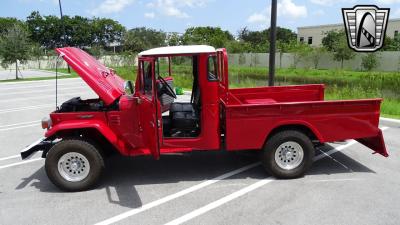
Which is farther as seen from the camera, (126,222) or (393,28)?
(393,28)

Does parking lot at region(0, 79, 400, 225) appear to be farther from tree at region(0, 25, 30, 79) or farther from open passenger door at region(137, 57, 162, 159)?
tree at region(0, 25, 30, 79)

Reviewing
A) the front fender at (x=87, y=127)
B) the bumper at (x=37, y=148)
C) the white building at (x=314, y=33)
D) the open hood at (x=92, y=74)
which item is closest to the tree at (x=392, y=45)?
the white building at (x=314, y=33)

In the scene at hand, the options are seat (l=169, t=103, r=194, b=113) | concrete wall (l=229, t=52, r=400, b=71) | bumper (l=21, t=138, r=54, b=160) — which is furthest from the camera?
concrete wall (l=229, t=52, r=400, b=71)

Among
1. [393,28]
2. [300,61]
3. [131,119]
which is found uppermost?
[393,28]

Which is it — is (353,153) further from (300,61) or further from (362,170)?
(300,61)

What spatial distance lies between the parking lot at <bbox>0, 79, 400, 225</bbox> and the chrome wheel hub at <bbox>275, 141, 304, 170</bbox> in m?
0.25

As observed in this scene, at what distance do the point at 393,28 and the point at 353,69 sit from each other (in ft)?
75.0

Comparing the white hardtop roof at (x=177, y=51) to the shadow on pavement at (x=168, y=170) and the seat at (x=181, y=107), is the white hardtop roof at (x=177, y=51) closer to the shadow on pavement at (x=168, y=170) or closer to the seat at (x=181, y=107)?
the seat at (x=181, y=107)

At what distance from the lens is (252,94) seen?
7574mm

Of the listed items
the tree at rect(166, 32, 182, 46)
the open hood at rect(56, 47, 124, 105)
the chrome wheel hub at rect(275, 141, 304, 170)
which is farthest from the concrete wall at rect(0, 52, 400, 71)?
the chrome wheel hub at rect(275, 141, 304, 170)

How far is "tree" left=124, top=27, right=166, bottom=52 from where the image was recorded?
70.9 m

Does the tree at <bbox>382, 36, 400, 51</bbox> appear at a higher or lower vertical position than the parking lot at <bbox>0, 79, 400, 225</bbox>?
higher

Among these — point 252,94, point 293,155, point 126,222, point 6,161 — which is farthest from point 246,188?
point 6,161

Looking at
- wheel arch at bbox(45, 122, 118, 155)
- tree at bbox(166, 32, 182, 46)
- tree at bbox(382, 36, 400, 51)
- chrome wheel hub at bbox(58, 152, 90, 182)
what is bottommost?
chrome wheel hub at bbox(58, 152, 90, 182)
